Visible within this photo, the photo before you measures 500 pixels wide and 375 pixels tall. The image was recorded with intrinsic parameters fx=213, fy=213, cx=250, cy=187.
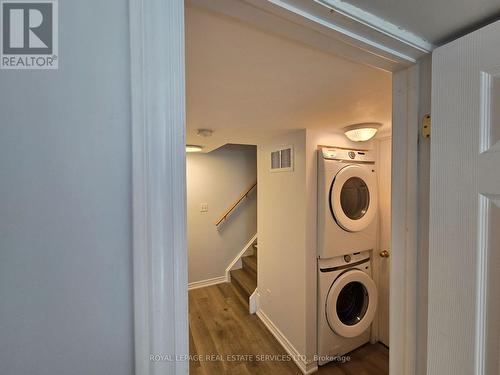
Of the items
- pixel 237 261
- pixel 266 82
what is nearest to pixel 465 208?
pixel 266 82

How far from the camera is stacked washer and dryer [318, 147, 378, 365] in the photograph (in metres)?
1.80

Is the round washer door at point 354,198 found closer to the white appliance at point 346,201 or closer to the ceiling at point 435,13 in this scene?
the white appliance at point 346,201

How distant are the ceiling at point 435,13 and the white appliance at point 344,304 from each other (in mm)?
1702

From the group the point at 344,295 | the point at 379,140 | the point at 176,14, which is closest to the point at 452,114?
the point at 176,14

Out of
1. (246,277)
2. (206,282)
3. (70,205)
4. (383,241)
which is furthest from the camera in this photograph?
(206,282)

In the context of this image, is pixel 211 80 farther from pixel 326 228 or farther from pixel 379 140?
pixel 379 140

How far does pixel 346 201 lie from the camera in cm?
194

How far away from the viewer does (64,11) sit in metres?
0.30

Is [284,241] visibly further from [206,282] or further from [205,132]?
[206,282]

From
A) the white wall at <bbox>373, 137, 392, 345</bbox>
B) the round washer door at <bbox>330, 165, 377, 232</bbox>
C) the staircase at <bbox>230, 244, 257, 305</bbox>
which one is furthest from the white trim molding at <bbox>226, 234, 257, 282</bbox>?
the round washer door at <bbox>330, 165, 377, 232</bbox>

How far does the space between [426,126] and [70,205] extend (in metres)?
0.90

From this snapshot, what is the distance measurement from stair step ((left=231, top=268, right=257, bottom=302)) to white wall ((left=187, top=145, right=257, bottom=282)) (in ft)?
0.83

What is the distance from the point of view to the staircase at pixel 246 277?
117 inches

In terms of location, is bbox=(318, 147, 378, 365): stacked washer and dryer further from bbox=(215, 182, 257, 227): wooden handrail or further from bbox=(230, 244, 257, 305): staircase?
bbox=(215, 182, 257, 227): wooden handrail
